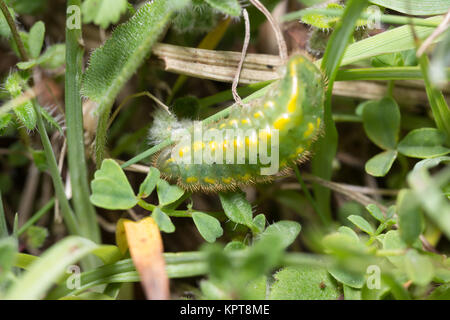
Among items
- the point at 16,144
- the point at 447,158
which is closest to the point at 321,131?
the point at 447,158

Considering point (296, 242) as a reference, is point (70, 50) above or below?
above

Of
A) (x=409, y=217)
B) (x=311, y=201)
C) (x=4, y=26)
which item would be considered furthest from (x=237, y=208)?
(x=4, y=26)

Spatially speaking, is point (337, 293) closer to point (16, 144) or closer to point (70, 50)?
point (70, 50)

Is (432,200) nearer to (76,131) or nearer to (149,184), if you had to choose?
(149,184)

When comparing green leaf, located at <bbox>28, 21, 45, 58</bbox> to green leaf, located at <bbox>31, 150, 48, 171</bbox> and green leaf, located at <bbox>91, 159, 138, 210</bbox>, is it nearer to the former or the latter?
green leaf, located at <bbox>31, 150, 48, 171</bbox>

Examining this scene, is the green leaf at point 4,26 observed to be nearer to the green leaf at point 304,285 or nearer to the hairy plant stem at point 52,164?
the hairy plant stem at point 52,164
